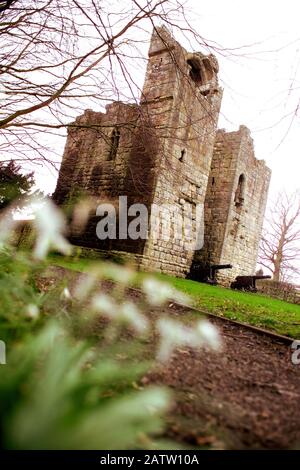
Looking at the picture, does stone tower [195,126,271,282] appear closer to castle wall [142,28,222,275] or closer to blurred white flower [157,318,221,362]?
castle wall [142,28,222,275]

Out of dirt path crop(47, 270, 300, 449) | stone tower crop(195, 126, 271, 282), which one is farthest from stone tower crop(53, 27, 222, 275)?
dirt path crop(47, 270, 300, 449)

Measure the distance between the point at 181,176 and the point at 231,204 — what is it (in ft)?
14.1

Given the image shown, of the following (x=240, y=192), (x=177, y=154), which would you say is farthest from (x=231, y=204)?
(x=177, y=154)

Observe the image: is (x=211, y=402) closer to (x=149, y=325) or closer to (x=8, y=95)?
(x=149, y=325)

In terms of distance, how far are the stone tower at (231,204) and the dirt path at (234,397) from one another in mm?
11939

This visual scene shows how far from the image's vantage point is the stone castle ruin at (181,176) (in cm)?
1152

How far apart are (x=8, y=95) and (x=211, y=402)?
14.4ft

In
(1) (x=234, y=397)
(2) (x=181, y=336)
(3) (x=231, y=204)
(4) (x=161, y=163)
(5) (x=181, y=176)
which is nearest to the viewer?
(1) (x=234, y=397)

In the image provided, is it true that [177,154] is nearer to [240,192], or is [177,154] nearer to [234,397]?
[240,192]

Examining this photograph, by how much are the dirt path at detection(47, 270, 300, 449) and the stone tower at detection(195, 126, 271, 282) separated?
11939mm

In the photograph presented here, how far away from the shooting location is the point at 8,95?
14.6 ft

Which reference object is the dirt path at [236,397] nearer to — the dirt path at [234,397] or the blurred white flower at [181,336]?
the dirt path at [234,397]

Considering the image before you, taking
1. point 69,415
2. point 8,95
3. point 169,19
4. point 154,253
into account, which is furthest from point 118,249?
point 69,415

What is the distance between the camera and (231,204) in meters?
15.5
